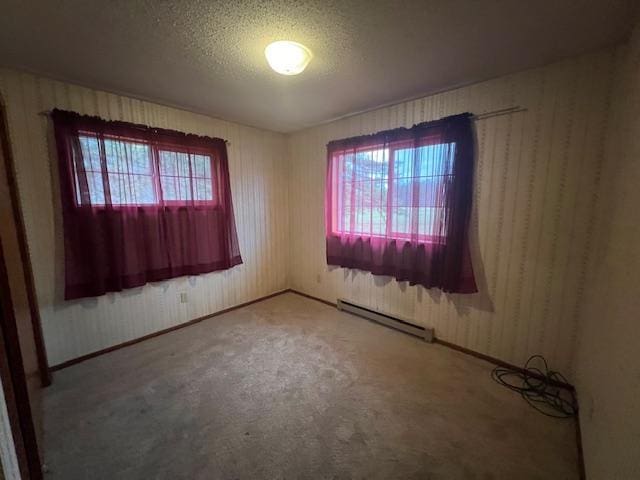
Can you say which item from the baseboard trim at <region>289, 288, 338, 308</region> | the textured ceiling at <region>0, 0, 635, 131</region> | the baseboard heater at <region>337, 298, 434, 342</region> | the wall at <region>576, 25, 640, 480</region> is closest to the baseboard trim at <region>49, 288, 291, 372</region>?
the baseboard trim at <region>289, 288, 338, 308</region>

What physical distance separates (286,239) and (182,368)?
2188mm

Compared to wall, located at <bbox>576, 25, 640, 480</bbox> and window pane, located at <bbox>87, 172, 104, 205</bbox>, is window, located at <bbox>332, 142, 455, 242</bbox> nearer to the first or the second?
wall, located at <bbox>576, 25, 640, 480</bbox>

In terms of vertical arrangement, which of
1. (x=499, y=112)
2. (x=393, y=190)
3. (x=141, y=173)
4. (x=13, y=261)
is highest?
(x=499, y=112)

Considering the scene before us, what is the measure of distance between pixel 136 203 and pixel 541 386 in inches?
146

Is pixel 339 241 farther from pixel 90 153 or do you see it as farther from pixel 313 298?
pixel 90 153

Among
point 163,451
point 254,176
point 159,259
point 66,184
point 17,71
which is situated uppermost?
point 17,71

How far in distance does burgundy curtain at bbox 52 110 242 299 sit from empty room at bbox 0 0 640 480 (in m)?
0.02

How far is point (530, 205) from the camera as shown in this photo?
6.46 ft

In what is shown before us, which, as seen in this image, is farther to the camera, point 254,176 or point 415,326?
point 254,176

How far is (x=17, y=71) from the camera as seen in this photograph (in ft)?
6.19

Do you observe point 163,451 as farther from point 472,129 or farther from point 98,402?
point 472,129

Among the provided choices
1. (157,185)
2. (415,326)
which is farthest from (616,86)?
(157,185)

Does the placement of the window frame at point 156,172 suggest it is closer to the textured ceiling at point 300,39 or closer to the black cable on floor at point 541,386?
the textured ceiling at point 300,39

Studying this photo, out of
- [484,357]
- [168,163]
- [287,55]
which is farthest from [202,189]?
[484,357]
